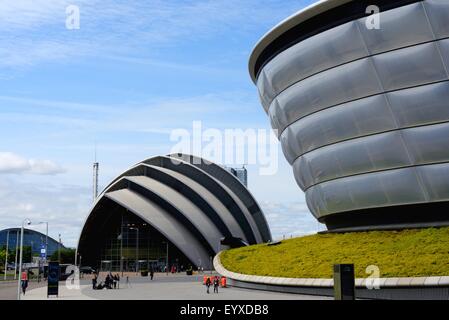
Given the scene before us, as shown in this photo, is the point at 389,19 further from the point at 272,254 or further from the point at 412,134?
the point at 272,254

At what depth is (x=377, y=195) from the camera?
136 ft

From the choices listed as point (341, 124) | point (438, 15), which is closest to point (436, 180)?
point (341, 124)

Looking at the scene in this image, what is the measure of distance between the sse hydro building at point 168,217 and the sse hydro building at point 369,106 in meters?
54.8

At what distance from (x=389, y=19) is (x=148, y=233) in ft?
262

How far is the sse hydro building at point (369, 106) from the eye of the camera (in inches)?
1483

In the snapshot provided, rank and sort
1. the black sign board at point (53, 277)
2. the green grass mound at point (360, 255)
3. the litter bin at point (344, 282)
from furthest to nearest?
1. the black sign board at point (53, 277)
2. the green grass mound at point (360, 255)
3. the litter bin at point (344, 282)

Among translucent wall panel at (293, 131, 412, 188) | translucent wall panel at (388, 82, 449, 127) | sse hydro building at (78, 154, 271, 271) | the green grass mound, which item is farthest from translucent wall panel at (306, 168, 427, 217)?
sse hydro building at (78, 154, 271, 271)

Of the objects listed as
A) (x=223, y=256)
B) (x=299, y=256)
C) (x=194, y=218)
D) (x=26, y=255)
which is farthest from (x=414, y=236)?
(x=26, y=255)

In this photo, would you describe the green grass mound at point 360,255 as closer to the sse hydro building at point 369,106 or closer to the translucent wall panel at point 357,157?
the sse hydro building at point 369,106

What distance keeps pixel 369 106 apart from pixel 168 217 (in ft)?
217

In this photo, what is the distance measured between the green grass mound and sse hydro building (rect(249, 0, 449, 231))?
7.52 feet

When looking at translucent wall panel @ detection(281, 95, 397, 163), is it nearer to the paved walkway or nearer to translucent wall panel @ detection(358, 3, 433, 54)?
translucent wall panel @ detection(358, 3, 433, 54)

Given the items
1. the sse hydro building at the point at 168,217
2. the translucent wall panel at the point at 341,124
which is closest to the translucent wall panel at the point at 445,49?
the translucent wall panel at the point at 341,124

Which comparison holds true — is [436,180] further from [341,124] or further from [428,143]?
[341,124]
